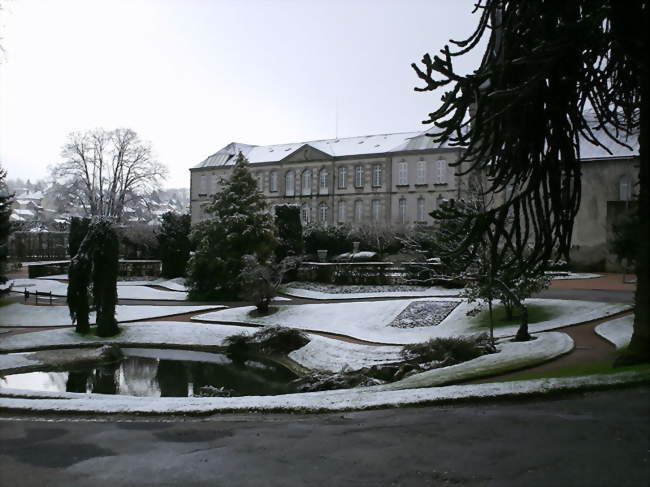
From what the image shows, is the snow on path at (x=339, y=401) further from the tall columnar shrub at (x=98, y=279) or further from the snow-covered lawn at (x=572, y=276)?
the snow-covered lawn at (x=572, y=276)

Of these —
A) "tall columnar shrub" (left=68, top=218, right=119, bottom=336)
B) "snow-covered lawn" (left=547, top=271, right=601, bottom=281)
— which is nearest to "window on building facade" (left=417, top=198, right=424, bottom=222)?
"snow-covered lawn" (left=547, top=271, right=601, bottom=281)

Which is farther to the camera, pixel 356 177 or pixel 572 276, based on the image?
pixel 356 177

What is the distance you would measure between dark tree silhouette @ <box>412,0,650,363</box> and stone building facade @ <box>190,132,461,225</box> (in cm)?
3997

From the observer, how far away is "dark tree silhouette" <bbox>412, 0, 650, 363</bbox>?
9.08m

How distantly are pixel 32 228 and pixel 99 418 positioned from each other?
68.0 meters

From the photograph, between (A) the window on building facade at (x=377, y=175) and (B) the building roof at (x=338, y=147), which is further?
(A) the window on building facade at (x=377, y=175)

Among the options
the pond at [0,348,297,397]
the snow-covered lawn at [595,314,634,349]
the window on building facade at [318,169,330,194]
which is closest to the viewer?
the snow-covered lawn at [595,314,634,349]

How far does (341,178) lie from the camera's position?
58375mm

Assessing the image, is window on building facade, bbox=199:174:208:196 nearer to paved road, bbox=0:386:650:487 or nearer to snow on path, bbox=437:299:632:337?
snow on path, bbox=437:299:632:337

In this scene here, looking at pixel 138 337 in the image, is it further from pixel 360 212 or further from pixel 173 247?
pixel 360 212

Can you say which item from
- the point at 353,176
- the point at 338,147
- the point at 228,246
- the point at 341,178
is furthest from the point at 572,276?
the point at 338,147

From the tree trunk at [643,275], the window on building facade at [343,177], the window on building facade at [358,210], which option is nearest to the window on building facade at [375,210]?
the window on building facade at [358,210]

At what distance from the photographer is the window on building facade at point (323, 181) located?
5919 cm

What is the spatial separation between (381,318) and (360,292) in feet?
23.8
